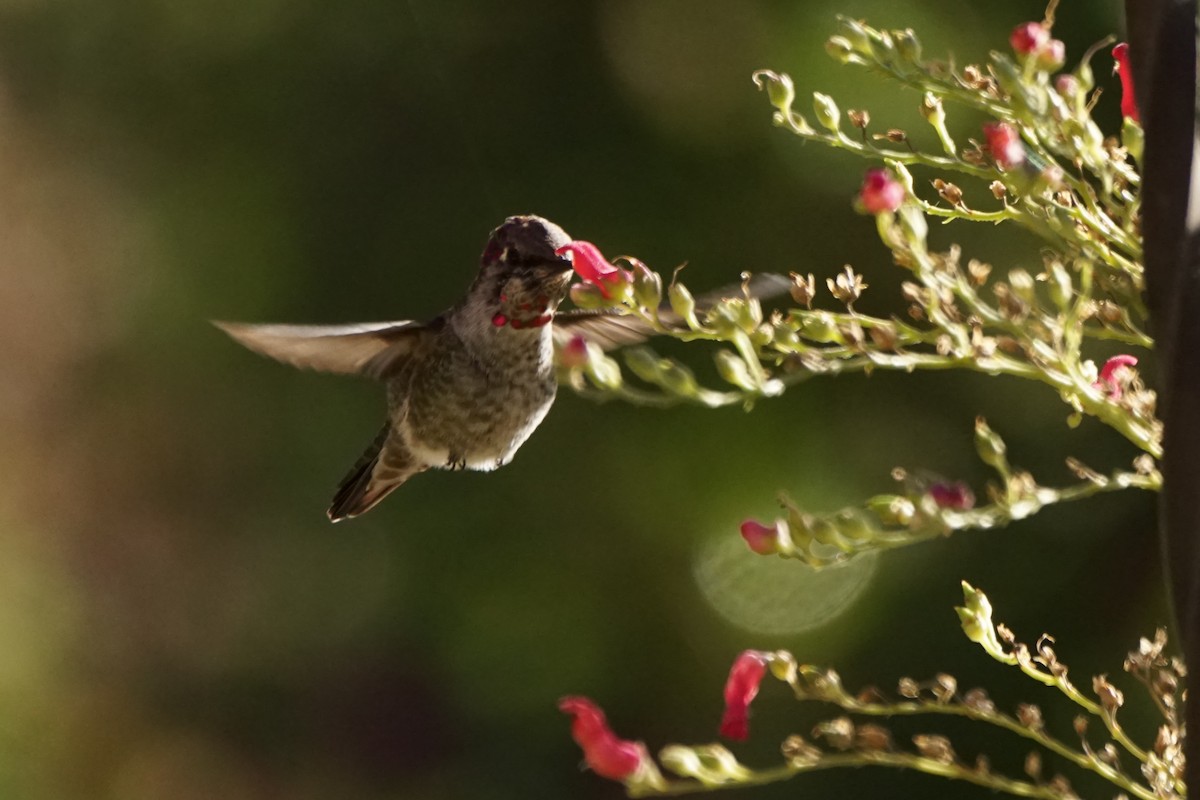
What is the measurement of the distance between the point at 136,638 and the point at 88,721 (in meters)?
0.25

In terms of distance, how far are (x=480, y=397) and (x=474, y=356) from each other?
1.6 inches

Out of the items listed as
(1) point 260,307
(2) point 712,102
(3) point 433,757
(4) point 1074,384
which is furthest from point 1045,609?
(4) point 1074,384

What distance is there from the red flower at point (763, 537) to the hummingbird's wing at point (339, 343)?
21.8 inches

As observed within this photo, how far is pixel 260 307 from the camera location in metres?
3.45

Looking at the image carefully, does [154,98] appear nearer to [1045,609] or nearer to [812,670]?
[1045,609]

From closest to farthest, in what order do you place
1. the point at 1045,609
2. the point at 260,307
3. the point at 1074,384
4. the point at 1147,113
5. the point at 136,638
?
the point at 1147,113 → the point at 1074,384 → the point at 1045,609 → the point at 260,307 → the point at 136,638

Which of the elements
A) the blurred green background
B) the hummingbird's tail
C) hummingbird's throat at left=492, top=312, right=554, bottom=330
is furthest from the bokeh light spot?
hummingbird's throat at left=492, top=312, right=554, bottom=330

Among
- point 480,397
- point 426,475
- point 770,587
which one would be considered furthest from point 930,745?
point 426,475

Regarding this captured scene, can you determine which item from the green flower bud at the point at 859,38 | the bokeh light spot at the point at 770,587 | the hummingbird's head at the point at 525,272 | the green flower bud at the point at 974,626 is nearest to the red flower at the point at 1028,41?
the green flower bud at the point at 859,38

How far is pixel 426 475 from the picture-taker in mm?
3291

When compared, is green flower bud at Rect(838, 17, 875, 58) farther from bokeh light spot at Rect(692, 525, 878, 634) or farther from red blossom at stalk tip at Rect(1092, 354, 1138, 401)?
bokeh light spot at Rect(692, 525, 878, 634)

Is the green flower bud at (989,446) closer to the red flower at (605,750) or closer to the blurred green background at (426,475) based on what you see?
the red flower at (605,750)

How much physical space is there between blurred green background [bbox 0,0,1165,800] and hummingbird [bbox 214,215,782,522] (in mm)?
1318

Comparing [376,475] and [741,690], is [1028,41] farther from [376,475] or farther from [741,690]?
[376,475]
